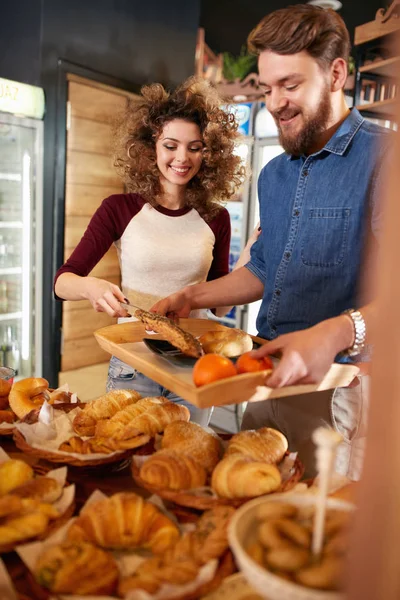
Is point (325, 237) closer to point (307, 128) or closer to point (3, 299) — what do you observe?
point (307, 128)

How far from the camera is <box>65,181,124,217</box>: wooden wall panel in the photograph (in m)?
4.13

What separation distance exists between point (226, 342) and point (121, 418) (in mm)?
356

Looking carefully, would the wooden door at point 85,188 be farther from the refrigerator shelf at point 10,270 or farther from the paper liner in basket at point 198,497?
the paper liner in basket at point 198,497

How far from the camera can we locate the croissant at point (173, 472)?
1.16m

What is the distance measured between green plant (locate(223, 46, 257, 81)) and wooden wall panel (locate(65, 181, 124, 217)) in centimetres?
172

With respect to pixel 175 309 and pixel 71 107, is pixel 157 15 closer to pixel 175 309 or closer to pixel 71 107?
pixel 71 107

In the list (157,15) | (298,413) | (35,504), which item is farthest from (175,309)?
(157,15)

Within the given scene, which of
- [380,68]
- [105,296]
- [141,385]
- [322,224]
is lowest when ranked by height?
[141,385]

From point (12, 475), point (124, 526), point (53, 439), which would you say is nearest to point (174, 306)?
point (53, 439)

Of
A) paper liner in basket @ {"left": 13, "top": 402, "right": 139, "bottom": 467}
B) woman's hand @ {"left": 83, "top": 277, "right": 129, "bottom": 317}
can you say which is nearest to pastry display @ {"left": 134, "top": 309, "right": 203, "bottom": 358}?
woman's hand @ {"left": 83, "top": 277, "right": 129, "bottom": 317}

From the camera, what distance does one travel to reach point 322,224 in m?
1.75

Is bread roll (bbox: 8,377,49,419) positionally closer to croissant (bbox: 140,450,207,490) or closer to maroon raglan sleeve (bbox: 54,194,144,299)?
croissant (bbox: 140,450,207,490)

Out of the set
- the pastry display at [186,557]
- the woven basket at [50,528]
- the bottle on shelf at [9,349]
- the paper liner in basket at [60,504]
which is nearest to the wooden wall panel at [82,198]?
the bottle on shelf at [9,349]

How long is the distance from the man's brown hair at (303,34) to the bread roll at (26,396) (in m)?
1.22
